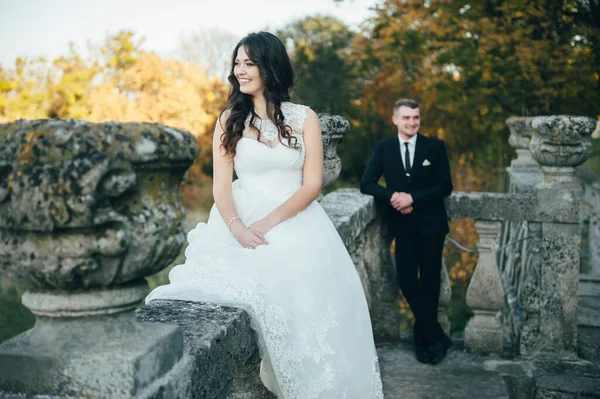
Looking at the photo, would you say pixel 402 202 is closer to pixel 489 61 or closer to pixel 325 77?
pixel 489 61

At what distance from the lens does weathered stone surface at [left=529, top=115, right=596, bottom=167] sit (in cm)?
416

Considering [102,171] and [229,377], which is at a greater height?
[102,171]

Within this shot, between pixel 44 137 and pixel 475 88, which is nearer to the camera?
pixel 44 137

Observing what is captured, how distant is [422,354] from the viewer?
4.45m

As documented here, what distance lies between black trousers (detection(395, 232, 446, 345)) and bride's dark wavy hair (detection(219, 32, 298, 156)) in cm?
172

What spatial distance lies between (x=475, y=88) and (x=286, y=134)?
8.18 metres

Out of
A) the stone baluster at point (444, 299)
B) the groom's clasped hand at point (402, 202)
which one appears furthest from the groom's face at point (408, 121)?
the stone baluster at point (444, 299)

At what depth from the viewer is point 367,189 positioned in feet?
14.9

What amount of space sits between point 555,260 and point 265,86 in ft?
8.03

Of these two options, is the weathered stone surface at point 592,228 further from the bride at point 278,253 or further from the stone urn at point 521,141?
the bride at point 278,253

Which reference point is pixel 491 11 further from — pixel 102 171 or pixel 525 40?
pixel 102 171

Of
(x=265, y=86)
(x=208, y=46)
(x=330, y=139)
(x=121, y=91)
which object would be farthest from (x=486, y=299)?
(x=208, y=46)

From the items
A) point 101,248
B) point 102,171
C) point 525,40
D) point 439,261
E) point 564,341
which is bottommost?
point 564,341

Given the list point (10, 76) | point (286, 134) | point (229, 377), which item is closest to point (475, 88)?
point (286, 134)
